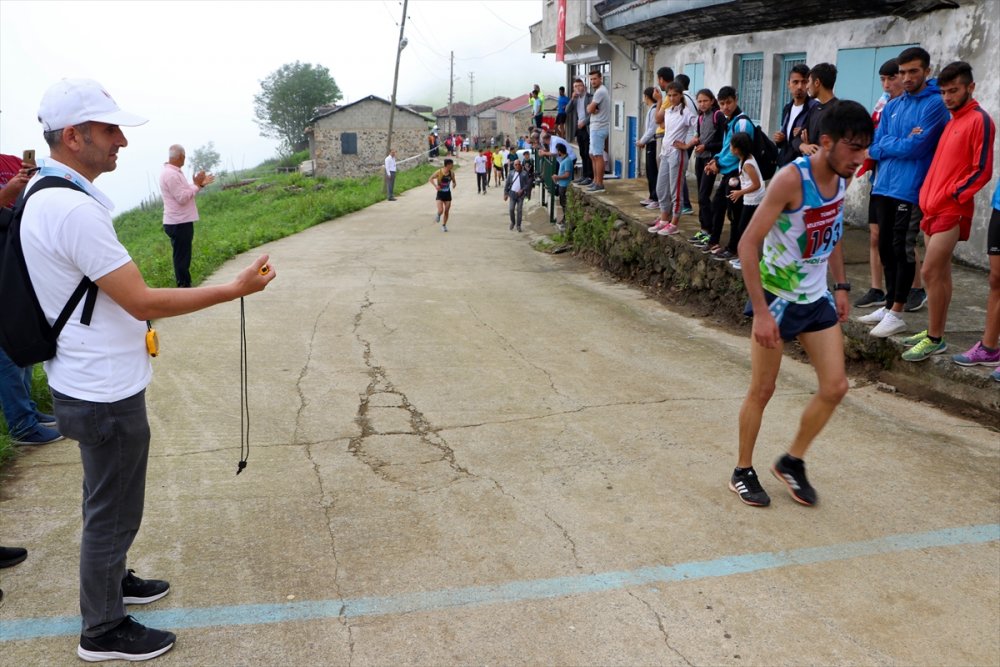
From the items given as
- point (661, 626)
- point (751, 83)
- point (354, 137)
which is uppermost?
point (354, 137)

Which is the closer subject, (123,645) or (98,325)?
(98,325)

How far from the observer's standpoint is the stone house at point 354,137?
2076 inches

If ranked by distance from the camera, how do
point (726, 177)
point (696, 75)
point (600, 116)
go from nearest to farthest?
point (726, 177) < point (600, 116) < point (696, 75)

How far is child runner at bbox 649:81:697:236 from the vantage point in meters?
9.20

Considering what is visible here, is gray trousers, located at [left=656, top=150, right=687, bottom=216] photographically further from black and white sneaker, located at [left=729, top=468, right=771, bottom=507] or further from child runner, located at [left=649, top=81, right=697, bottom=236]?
black and white sneaker, located at [left=729, top=468, right=771, bottom=507]

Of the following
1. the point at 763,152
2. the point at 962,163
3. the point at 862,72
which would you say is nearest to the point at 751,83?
the point at 862,72

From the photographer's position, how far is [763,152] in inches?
291

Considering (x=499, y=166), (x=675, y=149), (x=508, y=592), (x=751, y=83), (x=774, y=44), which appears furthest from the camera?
(x=499, y=166)

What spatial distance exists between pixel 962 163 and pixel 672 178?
13.3 ft

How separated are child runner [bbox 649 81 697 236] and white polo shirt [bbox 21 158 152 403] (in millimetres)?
7308

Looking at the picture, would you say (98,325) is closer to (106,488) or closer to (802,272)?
(106,488)

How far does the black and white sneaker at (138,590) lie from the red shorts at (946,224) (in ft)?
17.0

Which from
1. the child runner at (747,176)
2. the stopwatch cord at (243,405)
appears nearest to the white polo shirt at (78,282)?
the stopwatch cord at (243,405)

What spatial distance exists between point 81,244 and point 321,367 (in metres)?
4.33
